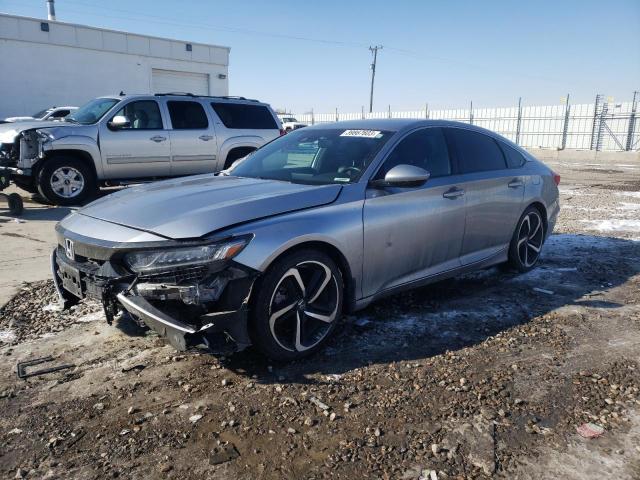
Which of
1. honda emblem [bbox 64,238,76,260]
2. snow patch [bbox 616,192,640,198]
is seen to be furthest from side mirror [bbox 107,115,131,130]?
snow patch [bbox 616,192,640,198]

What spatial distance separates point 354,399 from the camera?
304 cm

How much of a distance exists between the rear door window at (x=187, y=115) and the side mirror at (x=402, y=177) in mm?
7217

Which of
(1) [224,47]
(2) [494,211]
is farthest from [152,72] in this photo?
(2) [494,211]

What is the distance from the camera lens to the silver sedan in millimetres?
3035

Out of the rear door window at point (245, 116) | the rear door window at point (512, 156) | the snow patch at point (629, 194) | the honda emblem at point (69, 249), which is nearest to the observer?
the honda emblem at point (69, 249)

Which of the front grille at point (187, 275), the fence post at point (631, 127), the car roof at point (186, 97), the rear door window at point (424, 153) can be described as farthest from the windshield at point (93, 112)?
the fence post at point (631, 127)

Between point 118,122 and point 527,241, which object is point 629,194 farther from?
point 118,122

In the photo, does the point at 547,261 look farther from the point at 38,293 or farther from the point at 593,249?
the point at 38,293

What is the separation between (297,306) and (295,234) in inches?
19.6

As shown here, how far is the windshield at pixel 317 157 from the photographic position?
4.07 m

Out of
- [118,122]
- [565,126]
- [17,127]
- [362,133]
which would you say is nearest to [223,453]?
[362,133]

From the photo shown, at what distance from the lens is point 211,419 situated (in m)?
2.84

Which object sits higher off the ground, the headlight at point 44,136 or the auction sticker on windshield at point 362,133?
the auction sticker on windshield at point 362,133

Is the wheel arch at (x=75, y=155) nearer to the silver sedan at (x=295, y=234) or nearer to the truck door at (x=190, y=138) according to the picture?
the truck door at (x=190, y=138)
